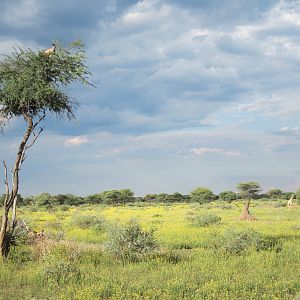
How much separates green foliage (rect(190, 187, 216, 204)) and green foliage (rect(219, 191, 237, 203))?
245 centimetres

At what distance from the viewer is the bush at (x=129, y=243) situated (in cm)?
1713

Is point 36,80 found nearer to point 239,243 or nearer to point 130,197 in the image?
point 239,243

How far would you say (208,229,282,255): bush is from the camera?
60.7ft

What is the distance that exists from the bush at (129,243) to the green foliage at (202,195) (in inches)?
4017

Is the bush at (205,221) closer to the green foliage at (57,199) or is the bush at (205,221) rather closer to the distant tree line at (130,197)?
the green foliage at (57,199)

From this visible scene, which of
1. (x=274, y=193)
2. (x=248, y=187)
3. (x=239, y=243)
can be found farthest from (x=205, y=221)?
(x=274, y=193)

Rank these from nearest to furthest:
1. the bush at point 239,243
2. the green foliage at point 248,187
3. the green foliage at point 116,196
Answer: the bush at point 239,243 < the green foliage at point 248,187 < the green foliage at point 116,196

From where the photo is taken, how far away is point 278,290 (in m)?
12.0

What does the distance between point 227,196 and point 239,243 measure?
106718 millimetres

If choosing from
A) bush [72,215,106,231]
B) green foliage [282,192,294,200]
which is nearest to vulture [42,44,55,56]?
bush [72,215,106,231]

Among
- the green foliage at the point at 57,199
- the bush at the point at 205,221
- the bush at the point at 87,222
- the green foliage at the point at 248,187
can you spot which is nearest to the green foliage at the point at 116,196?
the green foliage at the point at 57,199

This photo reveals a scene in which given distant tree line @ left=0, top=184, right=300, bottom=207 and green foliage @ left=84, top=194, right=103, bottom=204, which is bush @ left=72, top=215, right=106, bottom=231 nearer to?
distant tree line @ left=0, top=184, right=300, bottom=207

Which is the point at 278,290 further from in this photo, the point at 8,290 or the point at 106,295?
the point at 8,290

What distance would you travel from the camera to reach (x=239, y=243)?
Result: 62.0 ft
